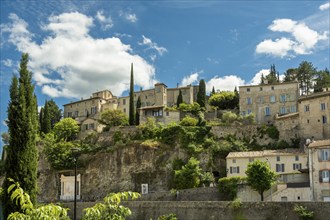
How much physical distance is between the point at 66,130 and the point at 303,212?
49245mm

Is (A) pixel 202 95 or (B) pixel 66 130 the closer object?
(B) pixel 66 130

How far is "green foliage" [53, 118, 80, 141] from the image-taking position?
73.0 m

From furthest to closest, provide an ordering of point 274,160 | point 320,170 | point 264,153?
point 264,153 → point 274,160 → point 320,170

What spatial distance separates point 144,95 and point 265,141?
34177 millimetres

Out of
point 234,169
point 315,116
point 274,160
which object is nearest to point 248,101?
point 315,116

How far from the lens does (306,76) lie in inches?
3344

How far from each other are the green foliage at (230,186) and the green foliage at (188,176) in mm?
4812

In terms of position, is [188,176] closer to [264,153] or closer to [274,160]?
[264,153]

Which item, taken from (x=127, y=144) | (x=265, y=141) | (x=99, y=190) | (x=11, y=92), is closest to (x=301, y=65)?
(x=265, y=141)

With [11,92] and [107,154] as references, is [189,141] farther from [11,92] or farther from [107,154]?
[11,92]

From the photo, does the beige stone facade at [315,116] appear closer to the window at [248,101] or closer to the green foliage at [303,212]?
→ the window at [248,101]

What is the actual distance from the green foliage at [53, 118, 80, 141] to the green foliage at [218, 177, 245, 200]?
35.0m

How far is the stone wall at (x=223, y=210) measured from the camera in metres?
34.3

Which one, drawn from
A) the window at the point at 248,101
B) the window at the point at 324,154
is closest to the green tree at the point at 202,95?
the window at the point at 248,101
